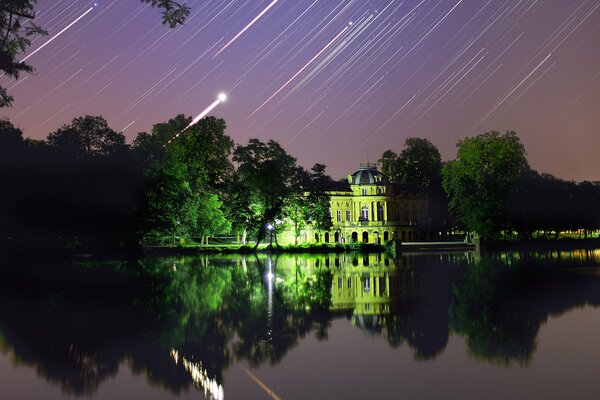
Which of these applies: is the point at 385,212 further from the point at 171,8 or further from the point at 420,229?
the point at 171,8

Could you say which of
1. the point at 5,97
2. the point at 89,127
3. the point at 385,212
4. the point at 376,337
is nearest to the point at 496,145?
the point at 385,212

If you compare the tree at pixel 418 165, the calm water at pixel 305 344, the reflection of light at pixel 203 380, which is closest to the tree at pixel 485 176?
the tree at pixel 418 165

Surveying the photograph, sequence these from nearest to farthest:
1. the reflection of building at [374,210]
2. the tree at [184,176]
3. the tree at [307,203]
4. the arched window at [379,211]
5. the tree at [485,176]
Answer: the tree at [184,176], the tree at [485,176], the tree at [307,203], the reflection of building at [374,210], the arched window at [379,211]

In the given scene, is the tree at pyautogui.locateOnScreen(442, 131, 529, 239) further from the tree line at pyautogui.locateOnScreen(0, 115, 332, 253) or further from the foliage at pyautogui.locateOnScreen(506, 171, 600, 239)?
the tree line at pyautogui.locateOnScreen(0, 115, 332, 253)

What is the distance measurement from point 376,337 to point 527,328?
310 centimetres

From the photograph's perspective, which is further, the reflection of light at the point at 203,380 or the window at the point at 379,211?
the window at the point at 379,211

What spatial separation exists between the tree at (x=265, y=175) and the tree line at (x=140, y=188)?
11 cm

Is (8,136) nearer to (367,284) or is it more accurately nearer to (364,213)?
(367,284)

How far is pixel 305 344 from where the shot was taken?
1133cm

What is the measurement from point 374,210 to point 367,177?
236 inches

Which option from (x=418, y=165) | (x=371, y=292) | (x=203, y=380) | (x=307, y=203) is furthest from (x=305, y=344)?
(x=418, y=165)

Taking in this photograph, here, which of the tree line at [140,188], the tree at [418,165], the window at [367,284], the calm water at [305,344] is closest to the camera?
the calm water at [305,344]

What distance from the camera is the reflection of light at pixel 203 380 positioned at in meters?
8.12

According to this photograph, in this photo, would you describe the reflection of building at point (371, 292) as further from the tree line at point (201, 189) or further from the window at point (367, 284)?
the tree line at point (201, 189)
